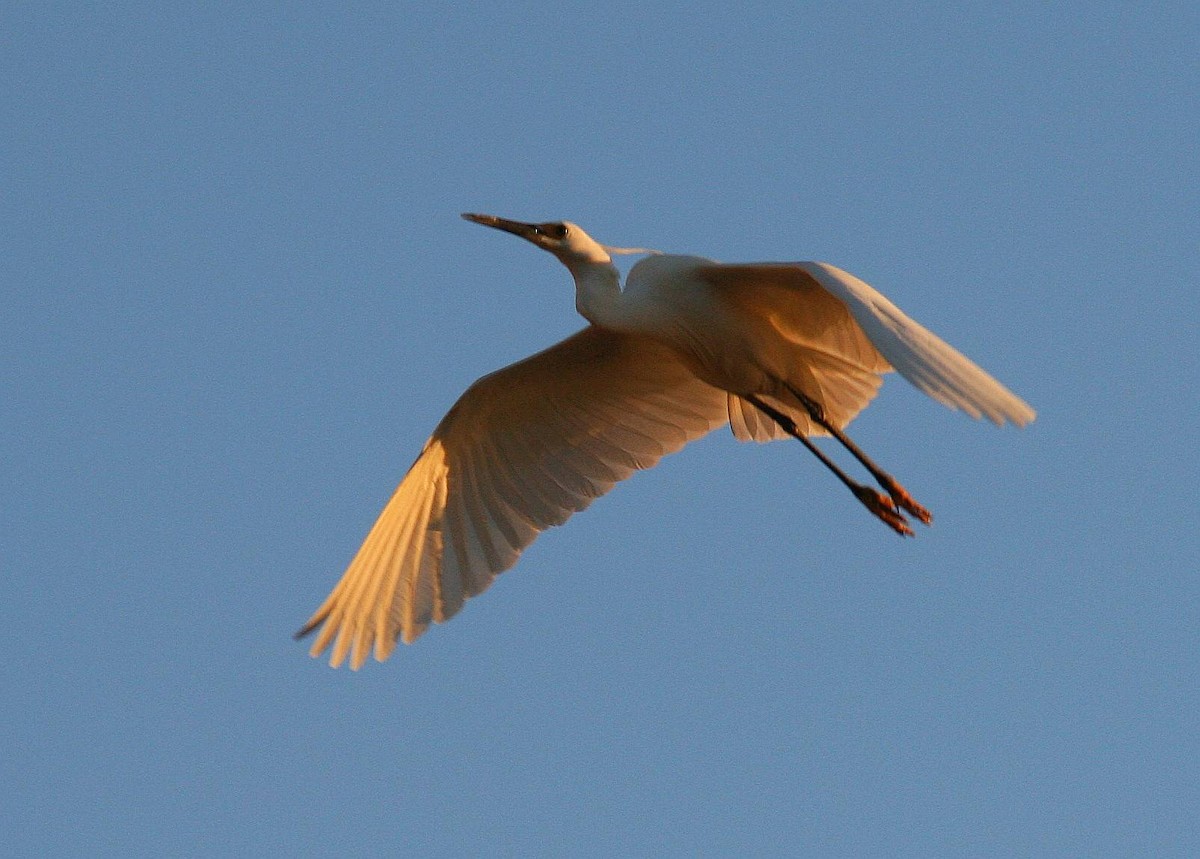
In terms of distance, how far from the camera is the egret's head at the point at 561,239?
35.2ft

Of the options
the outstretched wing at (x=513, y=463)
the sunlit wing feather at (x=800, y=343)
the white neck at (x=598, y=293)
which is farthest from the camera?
the outstretched wing at (x=513, y=463)

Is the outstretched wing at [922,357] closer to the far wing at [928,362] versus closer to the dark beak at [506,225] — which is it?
the far wing at [928,362]

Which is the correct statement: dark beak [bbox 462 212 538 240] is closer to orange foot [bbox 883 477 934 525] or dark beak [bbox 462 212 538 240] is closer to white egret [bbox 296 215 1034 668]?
white egret [bbox 296 215 1034 668]

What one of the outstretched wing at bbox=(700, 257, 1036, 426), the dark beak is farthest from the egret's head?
the outstretched wing at bbox=(700, 257, 1036, 426)

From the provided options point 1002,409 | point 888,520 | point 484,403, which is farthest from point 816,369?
point 1002,409

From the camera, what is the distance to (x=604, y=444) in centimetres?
1177

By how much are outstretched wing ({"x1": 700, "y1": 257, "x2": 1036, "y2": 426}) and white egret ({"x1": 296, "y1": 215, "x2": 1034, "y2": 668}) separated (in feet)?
3.54

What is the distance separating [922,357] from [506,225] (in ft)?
12.1

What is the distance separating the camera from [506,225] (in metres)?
11.0

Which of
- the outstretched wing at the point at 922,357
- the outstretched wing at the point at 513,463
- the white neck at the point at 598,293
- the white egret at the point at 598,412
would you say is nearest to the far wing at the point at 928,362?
the outstretched wing at the point at 922,357

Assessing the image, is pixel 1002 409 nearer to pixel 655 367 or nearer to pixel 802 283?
pixel 802 283

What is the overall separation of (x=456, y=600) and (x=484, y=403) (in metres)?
1.22

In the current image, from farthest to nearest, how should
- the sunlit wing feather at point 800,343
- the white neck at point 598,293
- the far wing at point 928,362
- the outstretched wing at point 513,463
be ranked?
the outstretched wing at point 513,463 < the white neck at point 598,293 < the sunlit wing feather at point 800,343 < the far wing at point 928,362

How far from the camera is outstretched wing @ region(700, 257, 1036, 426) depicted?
7551mm
